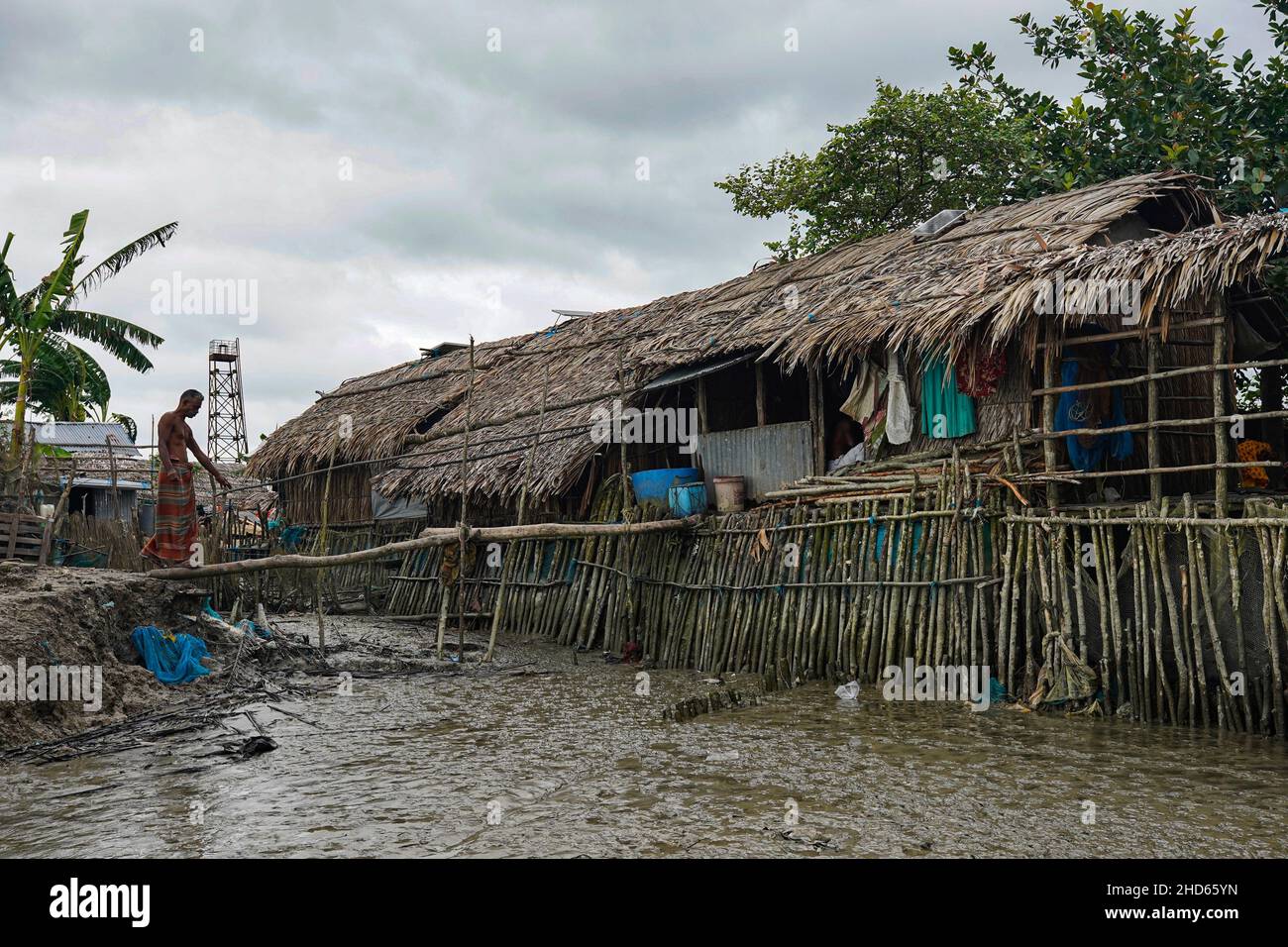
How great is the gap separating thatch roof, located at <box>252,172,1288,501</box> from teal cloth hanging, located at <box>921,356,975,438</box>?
330mm

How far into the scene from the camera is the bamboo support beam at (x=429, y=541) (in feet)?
29.5

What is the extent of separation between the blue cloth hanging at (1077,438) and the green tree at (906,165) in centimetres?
928

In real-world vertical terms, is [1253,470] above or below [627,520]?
above

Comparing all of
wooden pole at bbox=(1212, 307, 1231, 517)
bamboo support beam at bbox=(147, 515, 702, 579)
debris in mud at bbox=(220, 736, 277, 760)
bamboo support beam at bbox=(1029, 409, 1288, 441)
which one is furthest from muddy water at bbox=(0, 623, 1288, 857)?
bamboo support beam at bbox=(1029, 409, 1288, 441)

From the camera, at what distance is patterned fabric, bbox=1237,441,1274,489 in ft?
29.6

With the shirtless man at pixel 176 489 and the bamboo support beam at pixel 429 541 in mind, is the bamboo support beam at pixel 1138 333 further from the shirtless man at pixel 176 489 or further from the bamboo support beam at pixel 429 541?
the shirtless man at pixel 176 489

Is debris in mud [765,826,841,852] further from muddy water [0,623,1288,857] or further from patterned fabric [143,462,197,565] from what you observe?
patterned fabric [143,462,197,565]

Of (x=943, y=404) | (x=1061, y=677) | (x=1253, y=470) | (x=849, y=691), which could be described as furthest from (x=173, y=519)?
(x=1253, y=470)

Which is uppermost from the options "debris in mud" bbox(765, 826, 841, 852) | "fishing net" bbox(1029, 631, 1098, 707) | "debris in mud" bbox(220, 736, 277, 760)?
"fishing net" bbox(1029, 631, 1098, 707)

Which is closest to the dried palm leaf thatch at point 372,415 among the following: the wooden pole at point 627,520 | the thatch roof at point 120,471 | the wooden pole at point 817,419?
the thatch roof at point 120,471

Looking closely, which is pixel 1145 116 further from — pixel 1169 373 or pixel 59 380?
pixel 59 380

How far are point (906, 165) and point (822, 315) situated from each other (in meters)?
9.39

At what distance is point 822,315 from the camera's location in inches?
414
